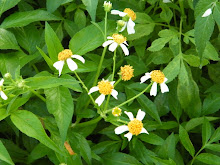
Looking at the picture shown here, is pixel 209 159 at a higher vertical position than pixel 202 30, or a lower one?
lower

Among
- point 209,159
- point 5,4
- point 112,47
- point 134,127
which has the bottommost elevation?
point 209,159

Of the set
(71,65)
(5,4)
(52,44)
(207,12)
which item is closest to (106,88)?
(71,65)

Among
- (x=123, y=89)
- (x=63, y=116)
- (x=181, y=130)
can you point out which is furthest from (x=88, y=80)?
(x=181, y=130)

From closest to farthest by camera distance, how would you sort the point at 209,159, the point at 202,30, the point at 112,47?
the point at 202,30
the point at 112,47
the point at 209,159

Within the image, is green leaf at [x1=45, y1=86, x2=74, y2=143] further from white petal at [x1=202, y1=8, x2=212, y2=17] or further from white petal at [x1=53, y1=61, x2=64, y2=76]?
white petal at [x1=202, y1=8, x2=212, y2=17]

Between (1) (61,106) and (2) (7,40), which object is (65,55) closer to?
(1) (61,106)

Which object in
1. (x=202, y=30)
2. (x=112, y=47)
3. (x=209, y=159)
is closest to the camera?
(x=202, y=30)

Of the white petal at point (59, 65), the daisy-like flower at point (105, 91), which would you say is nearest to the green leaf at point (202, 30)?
the daisy-like flower at point (105, 91)
